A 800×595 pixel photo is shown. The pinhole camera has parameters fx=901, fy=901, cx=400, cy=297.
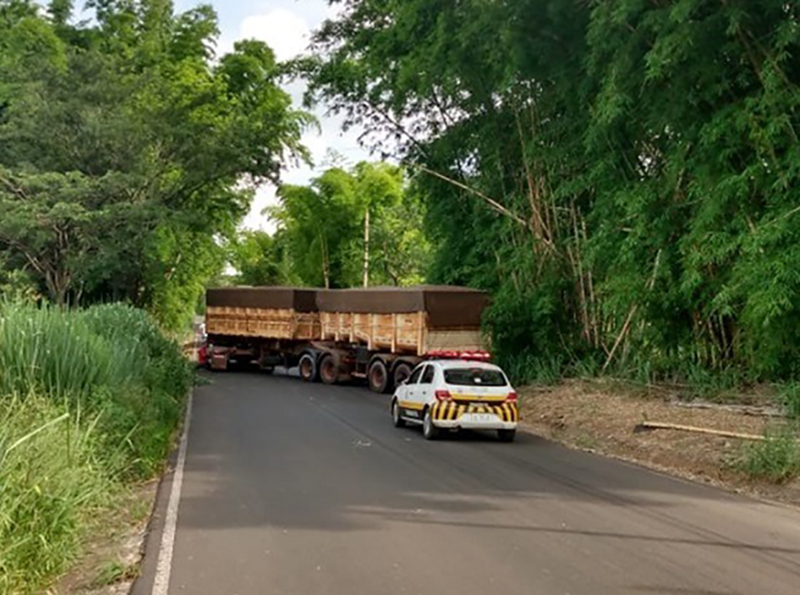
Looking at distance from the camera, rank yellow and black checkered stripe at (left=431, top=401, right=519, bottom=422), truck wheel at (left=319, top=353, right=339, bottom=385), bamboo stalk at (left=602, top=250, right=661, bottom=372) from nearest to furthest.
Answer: yellow and black checkered stripe at (left=431, top=401, right=519, bottom=422) < bamboo stalk at (left=602, top=250, right=661, bottom=372) < truck wheel at (left=319, top=353, right=339, bottom=385)

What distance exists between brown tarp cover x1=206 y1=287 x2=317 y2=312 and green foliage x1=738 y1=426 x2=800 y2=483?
2190 centimetres

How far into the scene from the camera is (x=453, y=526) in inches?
353

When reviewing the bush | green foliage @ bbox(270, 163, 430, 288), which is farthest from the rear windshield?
green foliage @ bbox(270, 163, 430, 288)

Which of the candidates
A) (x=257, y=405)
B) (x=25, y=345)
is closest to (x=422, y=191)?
(x=257, y=405)

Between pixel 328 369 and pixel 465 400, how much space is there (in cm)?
1482

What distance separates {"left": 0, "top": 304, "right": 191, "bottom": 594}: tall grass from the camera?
695 cm

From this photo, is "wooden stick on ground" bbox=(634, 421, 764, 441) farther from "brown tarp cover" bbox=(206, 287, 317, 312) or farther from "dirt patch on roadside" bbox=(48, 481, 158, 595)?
"brown tarp cover" bbox=(206, 287, 317, 312)

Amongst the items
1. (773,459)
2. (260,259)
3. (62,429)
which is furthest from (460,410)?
(260,259)

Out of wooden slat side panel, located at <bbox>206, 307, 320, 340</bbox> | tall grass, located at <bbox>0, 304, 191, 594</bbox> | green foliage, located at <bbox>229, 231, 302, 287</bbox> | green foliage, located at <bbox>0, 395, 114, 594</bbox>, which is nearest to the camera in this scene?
green foliage, located at <bbox>0, 395, 114, 594</bbox>

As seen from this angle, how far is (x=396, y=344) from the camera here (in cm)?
2586

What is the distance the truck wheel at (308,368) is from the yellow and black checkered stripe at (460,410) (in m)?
15.3

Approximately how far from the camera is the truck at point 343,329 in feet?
80.2

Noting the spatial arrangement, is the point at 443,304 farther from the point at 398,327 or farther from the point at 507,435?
the point at 507,435

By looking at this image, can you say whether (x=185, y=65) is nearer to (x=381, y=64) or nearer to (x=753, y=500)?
(x=381, y=64)
